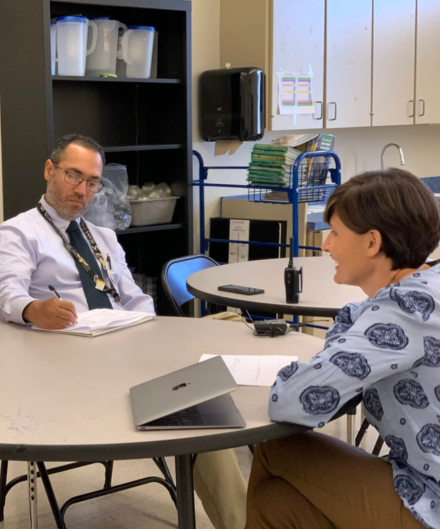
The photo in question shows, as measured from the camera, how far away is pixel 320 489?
142cm

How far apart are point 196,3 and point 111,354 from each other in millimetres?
3130

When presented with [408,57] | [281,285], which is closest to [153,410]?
[281,285]

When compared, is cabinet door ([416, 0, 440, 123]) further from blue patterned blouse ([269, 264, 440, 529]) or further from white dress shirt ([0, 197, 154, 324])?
blue patterned blouse ([269, 264, 440, 529])

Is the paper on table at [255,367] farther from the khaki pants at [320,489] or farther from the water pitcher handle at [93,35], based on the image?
the water pitcher handle at [93,35]

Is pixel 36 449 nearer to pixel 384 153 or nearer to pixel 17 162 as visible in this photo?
pixel 17 162

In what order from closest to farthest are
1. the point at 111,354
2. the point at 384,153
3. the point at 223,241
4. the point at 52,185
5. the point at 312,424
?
1. the point at 312,424
2. the point at 111,354
3. the point at 52,185
4. the point at 223,241
5. the point at 384,153

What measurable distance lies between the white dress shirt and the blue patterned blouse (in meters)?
1.19

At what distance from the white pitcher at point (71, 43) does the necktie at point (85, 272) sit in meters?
1.19

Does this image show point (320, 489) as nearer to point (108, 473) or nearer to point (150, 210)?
point (108, 473)

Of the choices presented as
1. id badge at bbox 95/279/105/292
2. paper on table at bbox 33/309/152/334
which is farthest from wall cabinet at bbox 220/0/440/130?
paper on table at bbox 33/309/152/334

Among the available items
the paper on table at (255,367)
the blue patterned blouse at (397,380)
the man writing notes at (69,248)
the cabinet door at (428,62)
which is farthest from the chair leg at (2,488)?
the cabinet door at (428,62)

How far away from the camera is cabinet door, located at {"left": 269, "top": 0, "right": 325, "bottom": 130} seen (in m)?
4.20

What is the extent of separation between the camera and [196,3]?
4.34m

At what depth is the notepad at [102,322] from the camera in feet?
6.38
